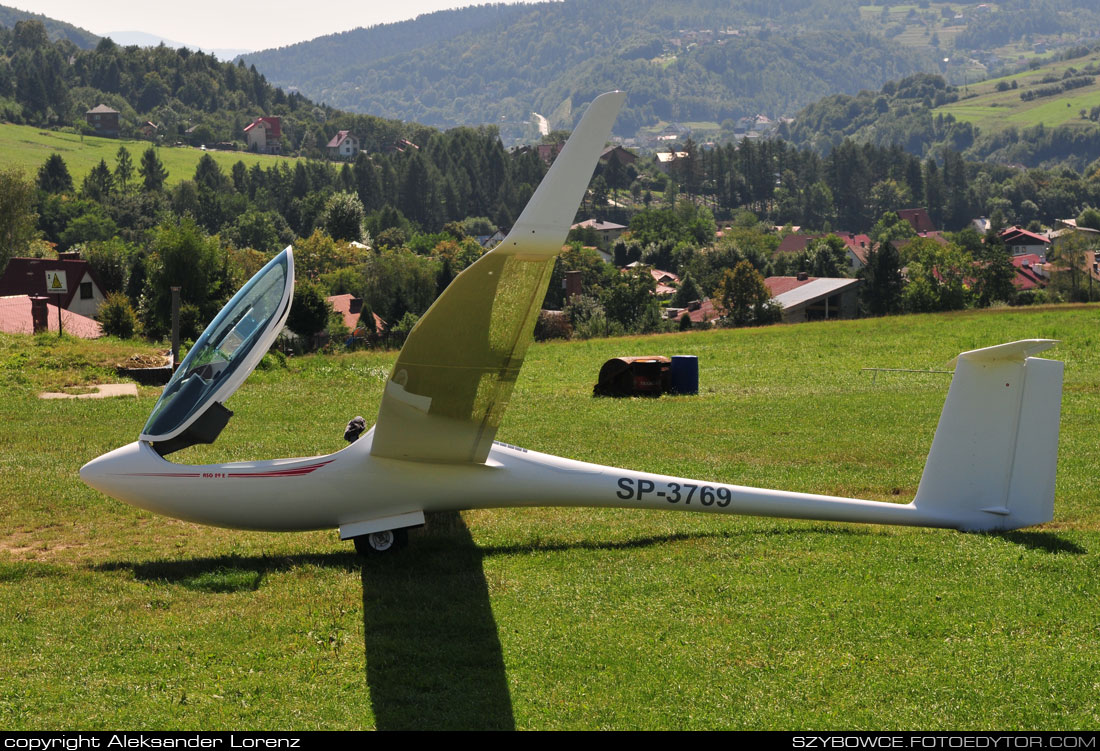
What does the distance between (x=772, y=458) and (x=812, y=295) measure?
6904cm

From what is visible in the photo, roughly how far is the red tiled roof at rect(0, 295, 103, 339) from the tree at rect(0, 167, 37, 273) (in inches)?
1557

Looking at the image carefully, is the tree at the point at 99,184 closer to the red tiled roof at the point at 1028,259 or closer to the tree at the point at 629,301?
the tree at the point at 629,301

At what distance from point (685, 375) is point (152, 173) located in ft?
549

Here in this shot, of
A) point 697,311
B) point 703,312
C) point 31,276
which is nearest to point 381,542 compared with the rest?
point 31,276

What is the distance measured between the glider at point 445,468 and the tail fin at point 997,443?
0.01 meters

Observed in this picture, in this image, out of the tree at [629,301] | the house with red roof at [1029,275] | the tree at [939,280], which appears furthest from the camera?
the house with red roof at [1029,275]

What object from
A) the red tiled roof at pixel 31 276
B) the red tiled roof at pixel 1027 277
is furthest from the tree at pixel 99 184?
the red tiled roof at pixel 1027 277

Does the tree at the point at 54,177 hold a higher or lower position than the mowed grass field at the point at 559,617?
higher

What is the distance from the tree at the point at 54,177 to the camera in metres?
154

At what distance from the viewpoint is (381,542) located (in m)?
9.41

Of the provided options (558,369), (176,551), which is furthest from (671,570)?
(558,369)

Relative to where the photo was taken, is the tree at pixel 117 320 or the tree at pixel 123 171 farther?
the tree at pixel 123 171

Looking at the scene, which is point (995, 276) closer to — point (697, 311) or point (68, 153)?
point (697, 311)

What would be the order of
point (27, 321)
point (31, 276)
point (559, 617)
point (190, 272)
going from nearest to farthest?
point (559, 617), point (27, 321), point (190, 272), point (31, 276)
